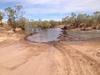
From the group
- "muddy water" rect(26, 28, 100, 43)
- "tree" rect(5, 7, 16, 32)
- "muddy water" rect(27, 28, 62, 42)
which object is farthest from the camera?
"tree" rect(5, 7, 16, 32)

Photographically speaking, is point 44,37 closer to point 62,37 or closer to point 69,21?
point 62,37

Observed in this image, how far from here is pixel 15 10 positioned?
235ft

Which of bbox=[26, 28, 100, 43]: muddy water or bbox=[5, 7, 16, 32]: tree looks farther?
bbox=[5, 7, 16, 32]: tree

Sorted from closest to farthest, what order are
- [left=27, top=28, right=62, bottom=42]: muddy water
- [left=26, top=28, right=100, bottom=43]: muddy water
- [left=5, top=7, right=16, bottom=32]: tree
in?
[left=26, top=28, right=100, bottom=43]: muddy water < [left=27, top=28, right=62, bottom=42]: muddy water < [left=5, top=7, right=16, bottom=32]: tree

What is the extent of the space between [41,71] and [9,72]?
184 cm

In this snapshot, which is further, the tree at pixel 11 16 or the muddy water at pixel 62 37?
the tree at pixel 11 16

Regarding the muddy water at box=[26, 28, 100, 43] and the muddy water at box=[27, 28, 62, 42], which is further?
the muddy water at box=[27, 28, 62, 42]

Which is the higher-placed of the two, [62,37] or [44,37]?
[62,37]

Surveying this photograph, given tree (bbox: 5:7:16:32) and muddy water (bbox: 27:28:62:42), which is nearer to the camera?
muddy water (bbox: 27:28:62:42)

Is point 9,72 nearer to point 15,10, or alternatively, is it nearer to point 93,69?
point 93,69

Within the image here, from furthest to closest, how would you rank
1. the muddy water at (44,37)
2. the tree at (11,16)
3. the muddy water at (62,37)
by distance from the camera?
the tree at (11,16), the muddy water at (44,37), the muddy water at (62,37)

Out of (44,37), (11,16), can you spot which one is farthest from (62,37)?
(11,16)

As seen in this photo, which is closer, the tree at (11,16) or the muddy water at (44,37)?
the muddy water at (44,37)

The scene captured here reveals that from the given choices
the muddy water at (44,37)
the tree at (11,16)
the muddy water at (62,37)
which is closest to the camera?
the muddy water at (62,37)
